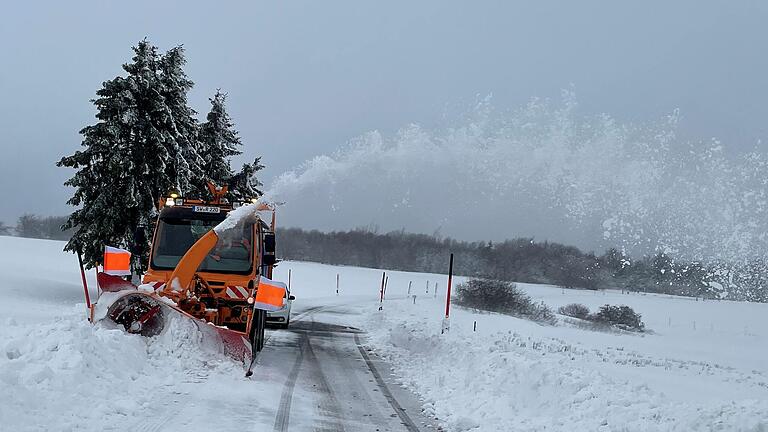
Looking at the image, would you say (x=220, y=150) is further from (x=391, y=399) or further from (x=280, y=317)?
(x=391, y=399)

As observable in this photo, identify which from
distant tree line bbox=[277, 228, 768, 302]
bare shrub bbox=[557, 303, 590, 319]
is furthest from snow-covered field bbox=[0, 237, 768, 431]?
distant tree line bbox=[277, 228, 768, 302]

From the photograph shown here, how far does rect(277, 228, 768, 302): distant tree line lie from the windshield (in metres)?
39.1

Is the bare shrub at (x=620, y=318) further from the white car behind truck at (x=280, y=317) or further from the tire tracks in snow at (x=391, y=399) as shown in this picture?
the tire tracks in snow at (x=391, y=399)

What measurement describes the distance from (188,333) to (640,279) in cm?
7381

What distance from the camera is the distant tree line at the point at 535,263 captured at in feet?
176

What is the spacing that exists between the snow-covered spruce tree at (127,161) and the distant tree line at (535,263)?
30.8 meters

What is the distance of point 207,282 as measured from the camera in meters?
9.92

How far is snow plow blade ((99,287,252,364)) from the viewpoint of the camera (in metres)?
8.45

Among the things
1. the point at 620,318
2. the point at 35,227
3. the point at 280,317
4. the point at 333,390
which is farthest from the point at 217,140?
the point at 35,227

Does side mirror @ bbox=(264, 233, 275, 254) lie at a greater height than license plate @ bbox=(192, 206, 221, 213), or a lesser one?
lesser

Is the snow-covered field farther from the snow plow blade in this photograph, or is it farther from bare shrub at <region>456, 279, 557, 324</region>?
bare shrub at <region>456, 279, 557, 324</region>

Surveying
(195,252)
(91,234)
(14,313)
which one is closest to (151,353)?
(195,252)

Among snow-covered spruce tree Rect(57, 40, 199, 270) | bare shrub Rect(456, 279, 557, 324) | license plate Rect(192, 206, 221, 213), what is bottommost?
bare shrub Rect(456, 279, 557, 324)

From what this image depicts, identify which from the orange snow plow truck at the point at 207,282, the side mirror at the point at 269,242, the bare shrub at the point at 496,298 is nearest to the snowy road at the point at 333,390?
the orange snow plow truck at the point at 207,282
